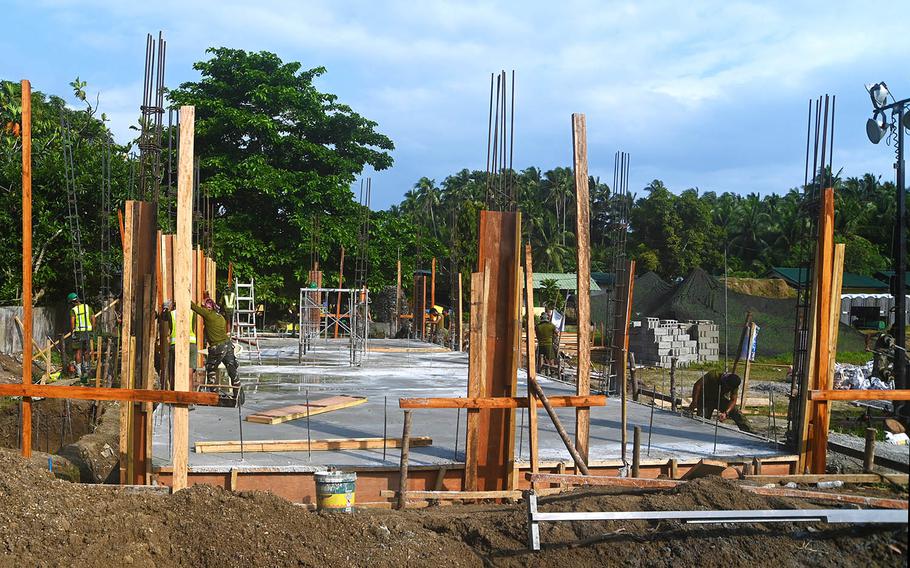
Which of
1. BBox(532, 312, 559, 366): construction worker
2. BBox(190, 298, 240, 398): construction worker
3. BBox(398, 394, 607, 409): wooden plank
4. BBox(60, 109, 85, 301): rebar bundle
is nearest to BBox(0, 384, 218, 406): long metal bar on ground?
BBox(398, 394, 607, 409): wooden plank

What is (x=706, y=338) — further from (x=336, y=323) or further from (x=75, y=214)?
(x=75, y=214)

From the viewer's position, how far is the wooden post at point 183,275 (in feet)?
22.5

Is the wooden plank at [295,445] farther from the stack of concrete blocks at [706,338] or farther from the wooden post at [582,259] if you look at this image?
the stack of concrete blocks at [706,338]

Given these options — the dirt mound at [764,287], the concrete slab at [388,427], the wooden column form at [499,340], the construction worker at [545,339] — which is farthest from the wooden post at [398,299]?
the wooden column form at [499,340]

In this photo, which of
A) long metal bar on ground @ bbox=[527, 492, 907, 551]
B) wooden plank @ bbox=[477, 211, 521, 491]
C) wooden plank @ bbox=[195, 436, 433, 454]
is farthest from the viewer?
wooden plank @ bbox=[195, 436, 433, 454]

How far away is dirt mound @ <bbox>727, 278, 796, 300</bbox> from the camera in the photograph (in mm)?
42938

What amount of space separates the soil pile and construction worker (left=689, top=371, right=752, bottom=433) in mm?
6627

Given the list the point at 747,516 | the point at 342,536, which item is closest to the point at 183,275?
the point at 342,536

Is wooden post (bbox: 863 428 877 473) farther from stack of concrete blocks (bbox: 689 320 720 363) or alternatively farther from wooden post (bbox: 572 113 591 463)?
stack of concrete blocks (bbox: 689 320 720 363)

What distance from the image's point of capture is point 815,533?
19.9 feet

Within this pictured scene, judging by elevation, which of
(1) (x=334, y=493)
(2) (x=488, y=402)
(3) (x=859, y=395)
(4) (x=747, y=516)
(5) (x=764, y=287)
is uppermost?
(5) (x=764, y=287)

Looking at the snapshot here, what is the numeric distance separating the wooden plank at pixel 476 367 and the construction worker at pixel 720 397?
540 cm

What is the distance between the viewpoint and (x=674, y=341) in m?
29.0

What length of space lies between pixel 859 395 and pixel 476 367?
386 centimetres
